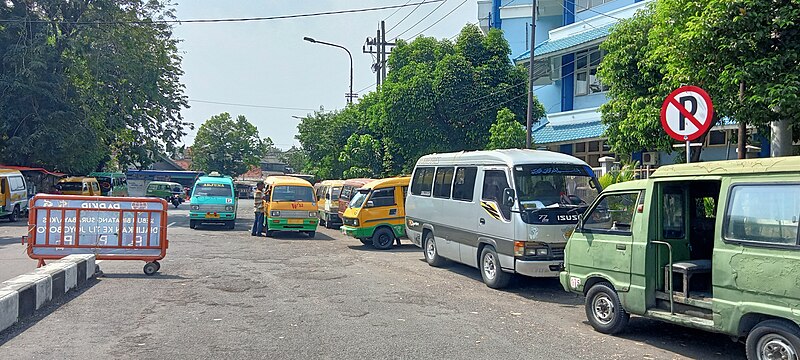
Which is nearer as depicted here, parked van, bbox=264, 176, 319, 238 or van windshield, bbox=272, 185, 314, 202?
parked van, bbox=264, 176, 319, 238

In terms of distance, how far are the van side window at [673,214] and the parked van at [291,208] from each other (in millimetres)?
15263

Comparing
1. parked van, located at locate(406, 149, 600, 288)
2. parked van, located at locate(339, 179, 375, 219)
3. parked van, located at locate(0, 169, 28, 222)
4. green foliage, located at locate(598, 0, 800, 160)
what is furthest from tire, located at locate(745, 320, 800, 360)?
parked van, located at locate(0, 169, 28, 222)

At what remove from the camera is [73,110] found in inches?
1259

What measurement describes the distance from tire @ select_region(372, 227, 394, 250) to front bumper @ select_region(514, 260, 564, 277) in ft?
26.7

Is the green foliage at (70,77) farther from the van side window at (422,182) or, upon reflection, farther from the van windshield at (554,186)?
the van windshield at (554,186)

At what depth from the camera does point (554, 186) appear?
39.1ft

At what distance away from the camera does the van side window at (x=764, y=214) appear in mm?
6227

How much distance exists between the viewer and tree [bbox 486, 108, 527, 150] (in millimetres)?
19984

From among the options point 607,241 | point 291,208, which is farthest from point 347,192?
point 607,241

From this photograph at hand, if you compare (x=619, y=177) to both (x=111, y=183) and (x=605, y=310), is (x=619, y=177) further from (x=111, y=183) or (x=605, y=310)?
(x=111, y=183)

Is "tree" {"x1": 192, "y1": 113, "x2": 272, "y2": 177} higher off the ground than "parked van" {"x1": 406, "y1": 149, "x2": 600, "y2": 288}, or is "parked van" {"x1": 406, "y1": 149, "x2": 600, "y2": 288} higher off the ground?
"tree" {"x1": 192, "y1": 113, "x2": 272, "y2": 177}

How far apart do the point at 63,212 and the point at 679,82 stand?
35.7 feet

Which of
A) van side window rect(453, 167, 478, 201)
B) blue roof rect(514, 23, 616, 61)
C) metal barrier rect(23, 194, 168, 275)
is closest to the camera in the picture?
metal barrier rect(23, 194, 168, 275)

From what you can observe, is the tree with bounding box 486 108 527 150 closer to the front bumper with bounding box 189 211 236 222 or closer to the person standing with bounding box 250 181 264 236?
the person standing with bounding box 250 181 264 236
